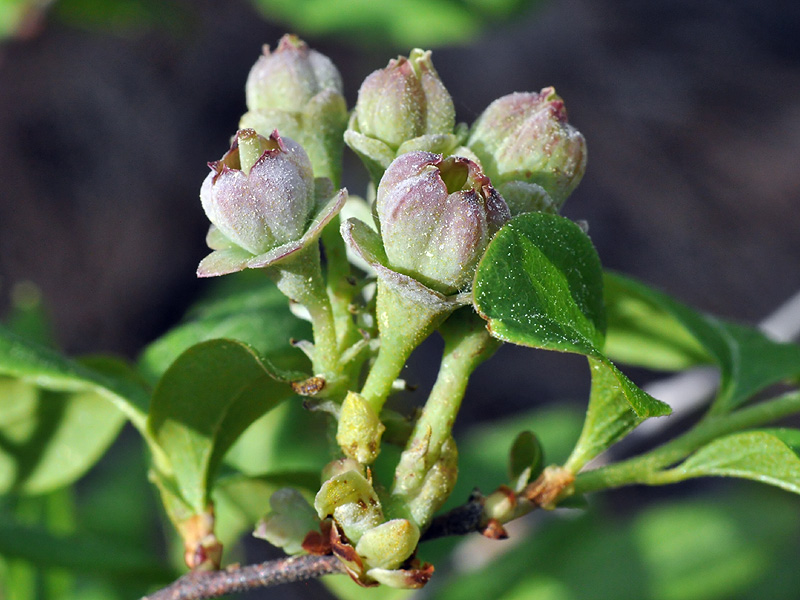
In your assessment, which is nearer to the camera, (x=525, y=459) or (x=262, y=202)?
(x=262, y=202)

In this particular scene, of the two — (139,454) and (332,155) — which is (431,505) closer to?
(332,155)

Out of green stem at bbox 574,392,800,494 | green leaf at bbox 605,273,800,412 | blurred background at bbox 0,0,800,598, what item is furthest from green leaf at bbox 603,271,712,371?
blurred background at bbox 0,0,800,598

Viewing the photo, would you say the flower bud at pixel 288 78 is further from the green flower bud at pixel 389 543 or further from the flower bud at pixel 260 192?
the green flower bud at pixel 389 543

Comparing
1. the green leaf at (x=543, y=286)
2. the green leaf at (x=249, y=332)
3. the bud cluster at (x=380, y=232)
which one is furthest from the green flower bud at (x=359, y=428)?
the green leaf at (x=249, y=332)

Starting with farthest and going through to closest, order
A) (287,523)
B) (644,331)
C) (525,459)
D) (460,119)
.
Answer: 1. (460,119)
2. (644,331)
3. (525,459)
4. (287,523)

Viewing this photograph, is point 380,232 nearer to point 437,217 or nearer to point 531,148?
point 437,217

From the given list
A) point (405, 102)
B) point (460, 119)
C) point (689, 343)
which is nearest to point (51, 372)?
point (405, 102)
